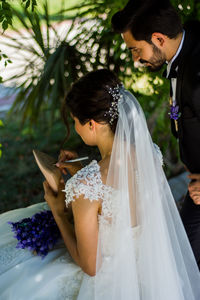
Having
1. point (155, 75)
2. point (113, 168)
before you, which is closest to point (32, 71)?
point (155, 75)

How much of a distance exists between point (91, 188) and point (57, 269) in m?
0.52

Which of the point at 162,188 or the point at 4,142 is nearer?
the point at 162,188

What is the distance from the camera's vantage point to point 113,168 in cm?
179

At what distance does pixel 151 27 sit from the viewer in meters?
2.05

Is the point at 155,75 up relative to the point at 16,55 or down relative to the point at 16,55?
down

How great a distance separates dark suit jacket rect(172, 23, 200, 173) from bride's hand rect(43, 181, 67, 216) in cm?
85

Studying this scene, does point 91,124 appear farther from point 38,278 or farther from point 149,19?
point 38,278

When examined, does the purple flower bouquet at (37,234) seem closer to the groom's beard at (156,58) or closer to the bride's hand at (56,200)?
the bride's hand at (56,200)

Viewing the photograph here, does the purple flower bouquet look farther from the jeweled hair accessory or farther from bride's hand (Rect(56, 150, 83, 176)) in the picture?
the jeweled hair accessory

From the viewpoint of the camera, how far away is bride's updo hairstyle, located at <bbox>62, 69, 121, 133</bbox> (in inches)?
72.1

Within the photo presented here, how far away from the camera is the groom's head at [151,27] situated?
2.06 meters

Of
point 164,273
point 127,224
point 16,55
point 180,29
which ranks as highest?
point 16,55

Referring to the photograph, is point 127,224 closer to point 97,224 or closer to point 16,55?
point 97,224

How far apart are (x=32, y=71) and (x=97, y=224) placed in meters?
2.79
